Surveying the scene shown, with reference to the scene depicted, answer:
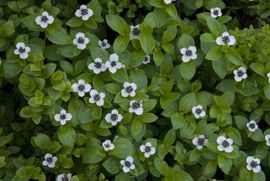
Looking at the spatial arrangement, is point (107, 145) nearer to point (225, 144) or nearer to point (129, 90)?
point (129, 90)

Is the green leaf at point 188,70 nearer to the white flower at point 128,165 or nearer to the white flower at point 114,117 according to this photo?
the white flower at point 114,117

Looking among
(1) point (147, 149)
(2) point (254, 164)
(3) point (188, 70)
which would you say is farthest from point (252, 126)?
(1) point (147, 149)

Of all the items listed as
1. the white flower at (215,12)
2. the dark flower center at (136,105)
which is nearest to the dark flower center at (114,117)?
the dark flower center at (136,105)

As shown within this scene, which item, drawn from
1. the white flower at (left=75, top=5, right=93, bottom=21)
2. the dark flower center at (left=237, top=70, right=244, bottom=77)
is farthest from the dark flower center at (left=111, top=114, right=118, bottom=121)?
the dark flower center at (left=237, top=70, right=244, bottom=77)

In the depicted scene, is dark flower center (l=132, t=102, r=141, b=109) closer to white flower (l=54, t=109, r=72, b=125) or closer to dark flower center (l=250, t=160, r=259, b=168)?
white flower (l=54, t=109, r=72, b=125)

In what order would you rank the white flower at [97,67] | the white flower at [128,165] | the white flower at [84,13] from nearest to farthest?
the white flower at [128,165]
the white flower at [97,67]
the white flower at [84,13]

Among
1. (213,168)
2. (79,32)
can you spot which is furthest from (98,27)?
(213,168)
